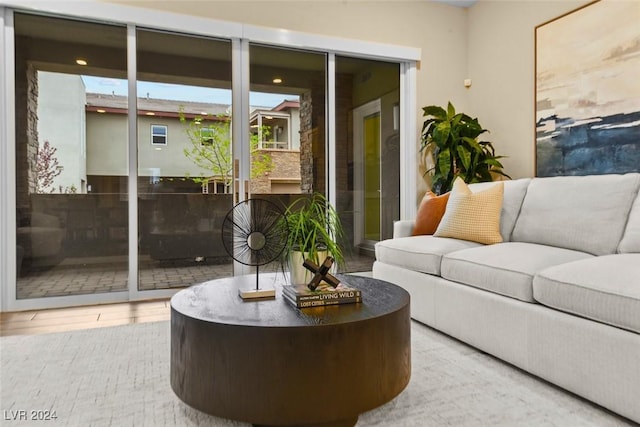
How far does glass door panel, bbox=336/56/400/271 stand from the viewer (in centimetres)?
420

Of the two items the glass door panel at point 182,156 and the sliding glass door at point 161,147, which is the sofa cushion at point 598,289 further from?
the glass door panel at point 182,156

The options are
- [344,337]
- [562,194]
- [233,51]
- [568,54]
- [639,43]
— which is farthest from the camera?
[233,51]

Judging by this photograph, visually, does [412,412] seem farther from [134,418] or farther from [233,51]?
[233,51]

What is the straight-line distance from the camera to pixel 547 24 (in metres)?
3.61

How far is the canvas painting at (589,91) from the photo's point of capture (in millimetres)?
2996

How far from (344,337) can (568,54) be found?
10.6 ft

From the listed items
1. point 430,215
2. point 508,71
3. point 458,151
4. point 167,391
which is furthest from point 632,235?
point 508,71

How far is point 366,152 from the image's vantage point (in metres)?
4.32

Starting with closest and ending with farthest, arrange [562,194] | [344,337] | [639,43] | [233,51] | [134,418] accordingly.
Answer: [344,337]
[134,418]
[562,194]
[639,43]
[233,51]

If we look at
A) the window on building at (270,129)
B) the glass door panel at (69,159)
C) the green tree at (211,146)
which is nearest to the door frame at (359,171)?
the window on building at (270,129)

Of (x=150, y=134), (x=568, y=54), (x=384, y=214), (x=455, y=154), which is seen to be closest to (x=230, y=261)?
(x=150, y=134)

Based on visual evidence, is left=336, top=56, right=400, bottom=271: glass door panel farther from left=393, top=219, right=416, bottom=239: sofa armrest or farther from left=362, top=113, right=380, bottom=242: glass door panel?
left=393, top=219, right=416, bottom=239: sofa armrest

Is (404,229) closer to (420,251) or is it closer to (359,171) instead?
(420,251)

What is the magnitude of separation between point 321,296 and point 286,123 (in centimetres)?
261
